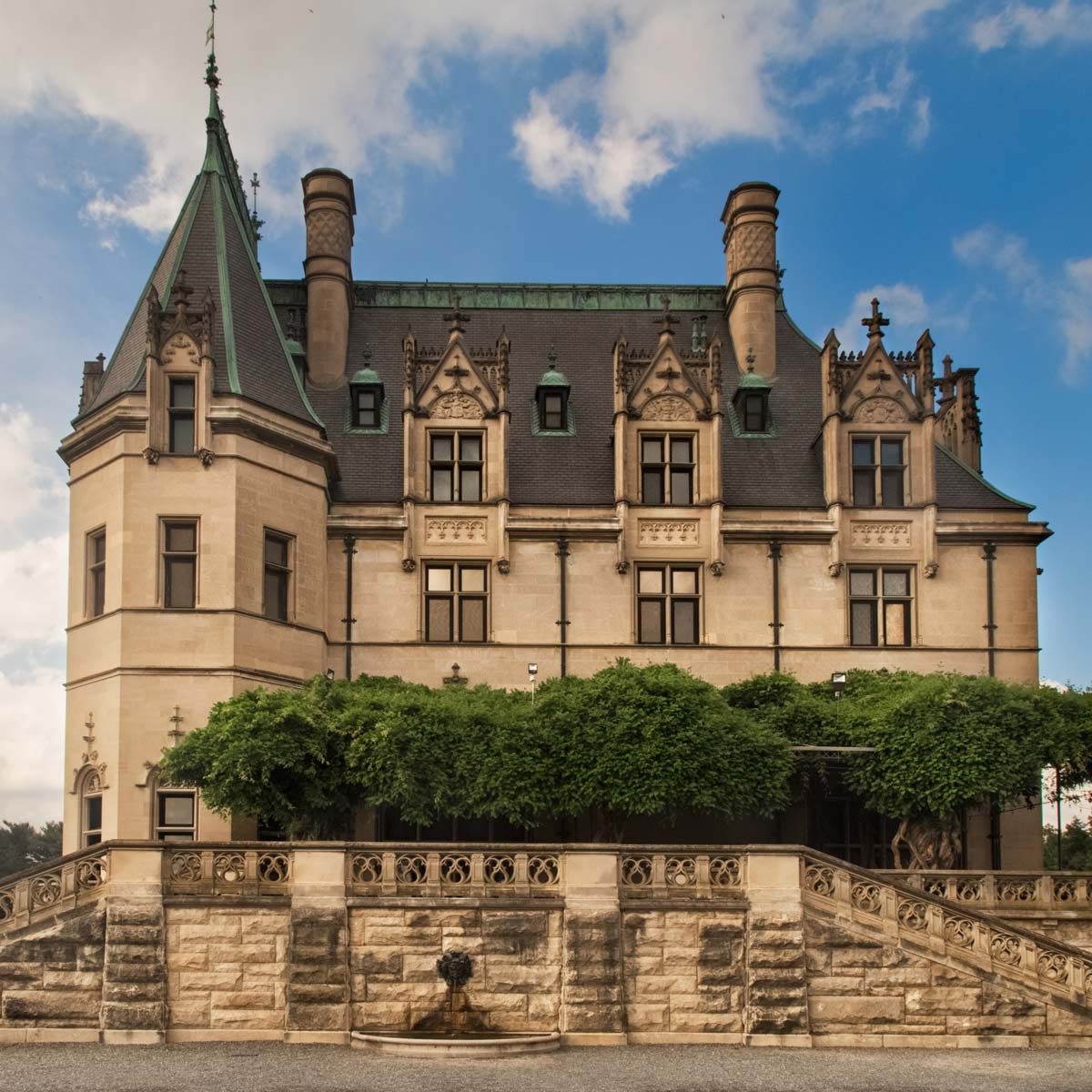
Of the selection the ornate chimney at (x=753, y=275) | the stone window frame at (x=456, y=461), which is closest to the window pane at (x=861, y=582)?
the ornate chimney at (x=753, y=275)

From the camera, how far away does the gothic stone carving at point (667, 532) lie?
31516mm

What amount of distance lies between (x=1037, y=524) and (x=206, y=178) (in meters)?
20.6

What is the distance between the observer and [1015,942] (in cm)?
2139

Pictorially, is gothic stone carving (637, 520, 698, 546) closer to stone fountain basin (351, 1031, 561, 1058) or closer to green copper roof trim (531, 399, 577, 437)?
green copper roof trim (531, 399, 577, 437)

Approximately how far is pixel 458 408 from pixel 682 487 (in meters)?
5.48

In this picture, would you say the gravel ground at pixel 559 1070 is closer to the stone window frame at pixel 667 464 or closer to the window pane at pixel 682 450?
the stone window frame at pixel 667 464

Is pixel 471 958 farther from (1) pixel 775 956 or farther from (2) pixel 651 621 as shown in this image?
(2) pixel 651 621

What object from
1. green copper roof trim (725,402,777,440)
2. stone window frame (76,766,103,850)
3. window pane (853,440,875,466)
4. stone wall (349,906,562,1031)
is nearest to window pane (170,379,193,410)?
stone window frame (76,766,103,850)

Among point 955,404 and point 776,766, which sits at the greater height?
point 955,404

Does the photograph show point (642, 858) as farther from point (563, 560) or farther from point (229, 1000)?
point (563, 560)

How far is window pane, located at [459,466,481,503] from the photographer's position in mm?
31797

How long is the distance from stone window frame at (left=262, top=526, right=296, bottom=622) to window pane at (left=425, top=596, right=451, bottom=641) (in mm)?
3275

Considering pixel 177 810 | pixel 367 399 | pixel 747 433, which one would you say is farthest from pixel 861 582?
pixel 177 810

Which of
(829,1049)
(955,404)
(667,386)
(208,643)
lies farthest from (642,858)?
(955,404)
